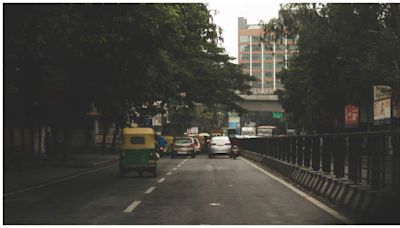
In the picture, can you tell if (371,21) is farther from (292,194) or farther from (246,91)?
(246,91)

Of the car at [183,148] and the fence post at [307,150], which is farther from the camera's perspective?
the car at [183,148]

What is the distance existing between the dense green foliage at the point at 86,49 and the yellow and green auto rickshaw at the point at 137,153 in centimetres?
291

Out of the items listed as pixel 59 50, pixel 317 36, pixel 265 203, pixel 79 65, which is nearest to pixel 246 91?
pixel 317 36

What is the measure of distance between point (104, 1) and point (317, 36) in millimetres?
26070

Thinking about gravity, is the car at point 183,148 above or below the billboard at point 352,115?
below

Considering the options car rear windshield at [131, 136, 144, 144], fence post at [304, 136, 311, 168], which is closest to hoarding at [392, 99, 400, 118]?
fence post at [304, 136, 311, 168]

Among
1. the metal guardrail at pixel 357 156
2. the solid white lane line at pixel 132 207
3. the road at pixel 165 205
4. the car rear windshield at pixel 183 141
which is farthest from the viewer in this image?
the car rear windshield at pixel 183 141

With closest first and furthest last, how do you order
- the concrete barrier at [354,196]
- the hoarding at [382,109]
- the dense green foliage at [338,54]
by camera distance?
the concrete barrier at [354,196] → the hoarding at [382,109] → the dense green foliage at [338,54]

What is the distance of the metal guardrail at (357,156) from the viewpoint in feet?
34.5

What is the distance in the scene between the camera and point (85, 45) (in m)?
18.9

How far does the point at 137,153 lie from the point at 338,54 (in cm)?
2487

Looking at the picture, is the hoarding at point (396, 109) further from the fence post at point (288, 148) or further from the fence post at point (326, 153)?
the fence post at point (326, 153)

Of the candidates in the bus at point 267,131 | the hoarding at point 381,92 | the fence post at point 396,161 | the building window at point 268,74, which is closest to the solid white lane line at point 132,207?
the fence post at point 396,161

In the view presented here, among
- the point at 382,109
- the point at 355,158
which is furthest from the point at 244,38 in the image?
the point at 355,158
